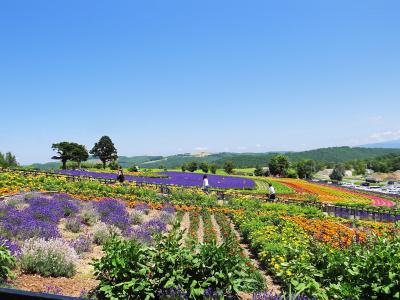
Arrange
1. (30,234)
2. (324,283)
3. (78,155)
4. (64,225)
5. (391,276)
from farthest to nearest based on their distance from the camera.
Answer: (78,155)
(64,225)
(30,234)
(324,283)
(391,276)

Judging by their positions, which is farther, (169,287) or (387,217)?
(387,217)

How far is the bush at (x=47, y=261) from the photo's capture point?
25.2ft

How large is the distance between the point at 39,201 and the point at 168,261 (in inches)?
485

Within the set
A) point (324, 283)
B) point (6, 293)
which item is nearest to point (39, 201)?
point (324, 283)

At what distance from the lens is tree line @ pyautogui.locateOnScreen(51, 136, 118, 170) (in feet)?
236

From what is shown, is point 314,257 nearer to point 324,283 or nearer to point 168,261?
point 324,283

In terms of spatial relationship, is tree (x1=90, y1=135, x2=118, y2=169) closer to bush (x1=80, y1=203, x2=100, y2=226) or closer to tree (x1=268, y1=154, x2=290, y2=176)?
tree (x1=268, y1=154, x2=290, y2=176)

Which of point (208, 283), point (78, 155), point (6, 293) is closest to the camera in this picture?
point (6, 293)

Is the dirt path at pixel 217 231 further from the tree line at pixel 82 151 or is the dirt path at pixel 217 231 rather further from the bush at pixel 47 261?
the tree line at pixel 82 151

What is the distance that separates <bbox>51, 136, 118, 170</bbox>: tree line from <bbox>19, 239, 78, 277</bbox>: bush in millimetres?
65937

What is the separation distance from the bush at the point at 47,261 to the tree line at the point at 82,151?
6594cm

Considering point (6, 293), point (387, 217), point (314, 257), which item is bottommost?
point (387, 217)

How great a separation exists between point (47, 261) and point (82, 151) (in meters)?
73.2

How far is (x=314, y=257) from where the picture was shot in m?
7.39
